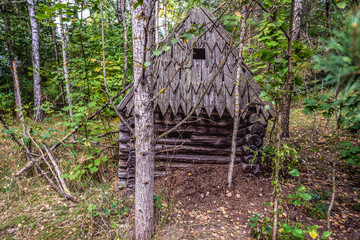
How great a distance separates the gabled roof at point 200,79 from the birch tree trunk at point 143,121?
47.8 inches

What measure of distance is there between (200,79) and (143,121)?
1.93 meters

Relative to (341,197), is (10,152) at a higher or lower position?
higher

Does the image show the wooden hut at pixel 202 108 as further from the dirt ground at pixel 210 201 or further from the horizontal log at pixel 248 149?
the dirt ground at pixel 210 201

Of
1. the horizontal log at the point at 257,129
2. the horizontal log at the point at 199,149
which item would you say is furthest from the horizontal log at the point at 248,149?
the horizontal log at the point at 257,129

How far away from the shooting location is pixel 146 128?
7.75ft

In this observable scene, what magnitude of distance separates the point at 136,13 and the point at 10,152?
17.1ft

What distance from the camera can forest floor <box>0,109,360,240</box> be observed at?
288cm

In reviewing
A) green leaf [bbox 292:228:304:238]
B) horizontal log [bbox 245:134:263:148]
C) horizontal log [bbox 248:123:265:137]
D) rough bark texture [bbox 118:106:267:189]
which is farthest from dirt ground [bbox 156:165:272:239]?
green leaf [bbox 292:228:304:238]

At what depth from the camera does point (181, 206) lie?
338 cm

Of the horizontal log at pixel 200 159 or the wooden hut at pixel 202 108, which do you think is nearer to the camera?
the wooden hut at pixel 202 108

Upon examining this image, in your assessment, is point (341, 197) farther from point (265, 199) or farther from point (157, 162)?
point (157, 162)

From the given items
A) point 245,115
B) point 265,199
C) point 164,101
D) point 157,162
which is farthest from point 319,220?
point 164,101

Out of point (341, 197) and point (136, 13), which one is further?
point (341, 197)

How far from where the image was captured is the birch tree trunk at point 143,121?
2.15m
